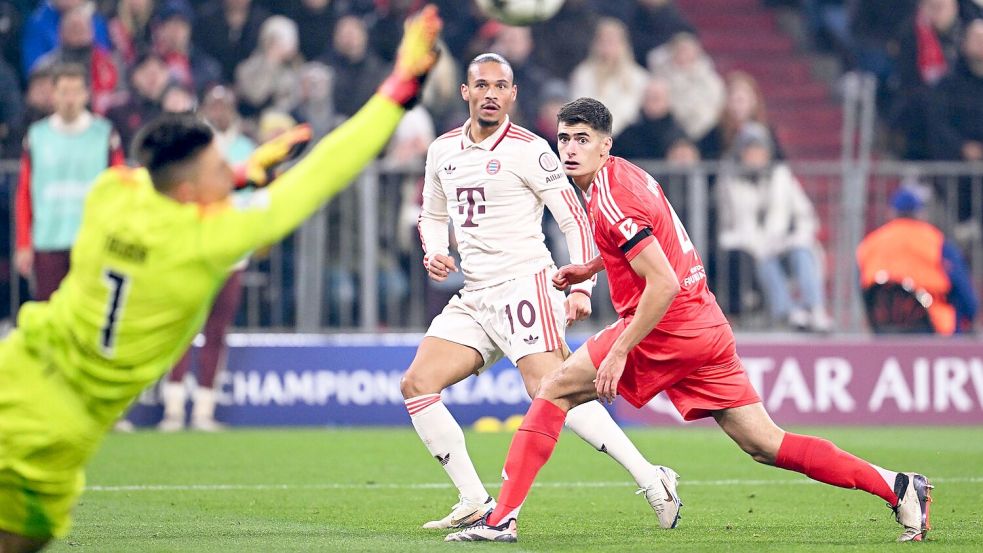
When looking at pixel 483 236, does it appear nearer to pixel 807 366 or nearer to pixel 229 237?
pixel 229 237

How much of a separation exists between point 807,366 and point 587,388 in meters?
8.38

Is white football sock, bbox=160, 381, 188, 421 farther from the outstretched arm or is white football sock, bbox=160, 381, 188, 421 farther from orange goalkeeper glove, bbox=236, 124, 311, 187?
the outstretched arm

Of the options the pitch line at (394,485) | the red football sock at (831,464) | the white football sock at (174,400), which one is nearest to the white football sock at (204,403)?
the white football sock at (174,400)

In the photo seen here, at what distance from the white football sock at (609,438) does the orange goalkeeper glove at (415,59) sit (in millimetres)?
3226

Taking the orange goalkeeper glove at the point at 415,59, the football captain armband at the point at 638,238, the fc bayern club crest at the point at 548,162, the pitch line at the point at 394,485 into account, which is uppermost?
the orange goalkeeper glove at the point at 415,59

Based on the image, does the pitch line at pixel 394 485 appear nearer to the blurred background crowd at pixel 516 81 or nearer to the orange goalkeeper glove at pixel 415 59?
the blurred background crowd at pixel 516 81

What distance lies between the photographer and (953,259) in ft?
51.6

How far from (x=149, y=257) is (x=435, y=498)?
14.4 ft

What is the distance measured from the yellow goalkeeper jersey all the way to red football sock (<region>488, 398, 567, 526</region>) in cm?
232

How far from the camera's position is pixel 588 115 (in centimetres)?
805

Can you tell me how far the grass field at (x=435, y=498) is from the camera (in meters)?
7.88

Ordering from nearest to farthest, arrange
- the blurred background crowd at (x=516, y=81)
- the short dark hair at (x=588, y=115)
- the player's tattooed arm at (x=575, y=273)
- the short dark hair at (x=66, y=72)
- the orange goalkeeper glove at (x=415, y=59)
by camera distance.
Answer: the orange goalkeeper glove at (x=415, y=59) → the short dark hair at (x=588, y=115) → the player's tattooed arm at (x=575, y=273) → the short dark hair at (x=66, y=72) → the blurred background crowd at (x=516, y=81)

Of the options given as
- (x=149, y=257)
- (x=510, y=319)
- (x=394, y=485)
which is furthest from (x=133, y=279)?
(x=394, y=485)

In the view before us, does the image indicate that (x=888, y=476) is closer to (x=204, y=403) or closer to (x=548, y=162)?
(x=548, y=162)
